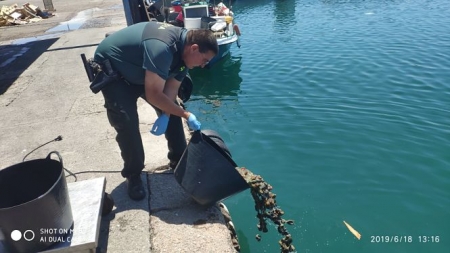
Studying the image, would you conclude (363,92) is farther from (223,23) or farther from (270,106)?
(223,23)

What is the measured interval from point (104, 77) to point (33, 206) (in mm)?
1230

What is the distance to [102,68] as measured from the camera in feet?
10.2

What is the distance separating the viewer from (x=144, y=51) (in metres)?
2.92

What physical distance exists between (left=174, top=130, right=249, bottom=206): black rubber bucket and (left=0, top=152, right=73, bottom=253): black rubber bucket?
1.05 meters

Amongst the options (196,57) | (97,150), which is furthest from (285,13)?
(196,57)

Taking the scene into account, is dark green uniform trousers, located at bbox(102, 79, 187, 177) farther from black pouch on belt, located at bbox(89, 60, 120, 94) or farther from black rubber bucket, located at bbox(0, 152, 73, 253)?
black rubber bucket, located at bbox(0, 152, 73, 253)

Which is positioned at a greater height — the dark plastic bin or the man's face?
the man's face

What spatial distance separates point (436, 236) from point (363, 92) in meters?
4.31

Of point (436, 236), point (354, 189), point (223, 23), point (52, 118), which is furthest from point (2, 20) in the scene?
point (436, 236)

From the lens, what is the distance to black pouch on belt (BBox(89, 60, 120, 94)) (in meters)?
3.02

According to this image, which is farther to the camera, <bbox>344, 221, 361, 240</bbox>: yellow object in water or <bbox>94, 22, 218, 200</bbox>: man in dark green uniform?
<bbox>344, 221, 361, 240</bbox>: yellow object in water

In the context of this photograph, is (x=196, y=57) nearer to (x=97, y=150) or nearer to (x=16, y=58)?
(x=97, y=150)

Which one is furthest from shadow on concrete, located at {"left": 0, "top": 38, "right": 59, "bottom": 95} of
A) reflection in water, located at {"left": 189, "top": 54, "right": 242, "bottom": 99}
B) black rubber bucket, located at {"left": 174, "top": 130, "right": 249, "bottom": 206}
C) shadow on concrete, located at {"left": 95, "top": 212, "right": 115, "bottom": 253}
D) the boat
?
black rubber bucket, located at {"left": 174, "top": 130, "right": 249, "bottom": 206}

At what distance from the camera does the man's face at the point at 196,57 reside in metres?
2.98
